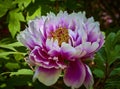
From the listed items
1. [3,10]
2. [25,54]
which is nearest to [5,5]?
[3,10]

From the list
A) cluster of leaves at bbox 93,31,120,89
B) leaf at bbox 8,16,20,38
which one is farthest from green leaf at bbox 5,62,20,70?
cluster of leaves at bbox 93,31,120,89

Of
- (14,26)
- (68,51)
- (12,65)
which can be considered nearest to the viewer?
(68,51)

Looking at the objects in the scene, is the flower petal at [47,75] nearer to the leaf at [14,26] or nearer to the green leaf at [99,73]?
the green leaf at [99,73]

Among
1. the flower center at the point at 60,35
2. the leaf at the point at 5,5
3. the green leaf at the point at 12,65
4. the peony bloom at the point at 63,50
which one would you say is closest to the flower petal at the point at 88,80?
the peony bloom at the point at 63,50

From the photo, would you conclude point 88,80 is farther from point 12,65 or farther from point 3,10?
point 3,10

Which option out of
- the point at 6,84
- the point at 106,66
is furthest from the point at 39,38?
the point at 6,84

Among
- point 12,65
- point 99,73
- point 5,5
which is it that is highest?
point 5,5

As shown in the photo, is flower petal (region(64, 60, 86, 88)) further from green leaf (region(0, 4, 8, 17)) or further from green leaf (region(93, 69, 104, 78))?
green leaf (region(0, 4, 8, 17))
